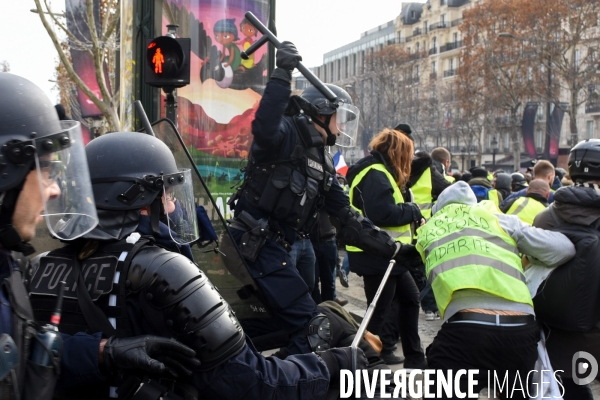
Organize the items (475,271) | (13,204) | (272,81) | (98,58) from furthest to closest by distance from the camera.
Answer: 1. (98,58)
2. (272,81)
3. (475,271)
4. (13,204)

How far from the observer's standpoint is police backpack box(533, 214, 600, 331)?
13.1 feet

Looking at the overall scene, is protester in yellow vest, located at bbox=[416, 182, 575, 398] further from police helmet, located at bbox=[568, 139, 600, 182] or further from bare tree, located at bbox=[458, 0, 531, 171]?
bare tree, located at bbox=[458, 0, 531, 171]

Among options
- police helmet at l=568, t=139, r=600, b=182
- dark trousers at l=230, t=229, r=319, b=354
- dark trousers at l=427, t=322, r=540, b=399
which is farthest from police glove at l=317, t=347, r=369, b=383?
police helmet at l=568, t=139, r=600, b=182

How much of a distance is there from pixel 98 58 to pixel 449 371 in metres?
13.6

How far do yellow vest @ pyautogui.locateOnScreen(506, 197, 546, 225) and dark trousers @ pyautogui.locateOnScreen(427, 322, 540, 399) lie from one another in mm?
3256

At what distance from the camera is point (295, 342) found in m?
3.69

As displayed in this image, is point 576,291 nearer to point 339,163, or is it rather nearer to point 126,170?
point 126,170

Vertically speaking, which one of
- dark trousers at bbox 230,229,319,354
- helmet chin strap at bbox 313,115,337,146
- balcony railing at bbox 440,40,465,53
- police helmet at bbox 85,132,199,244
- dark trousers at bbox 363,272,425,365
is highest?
balcony railing at bbox 440,40,465,53

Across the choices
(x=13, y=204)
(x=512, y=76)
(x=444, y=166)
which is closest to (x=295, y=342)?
(x=13, y=204)

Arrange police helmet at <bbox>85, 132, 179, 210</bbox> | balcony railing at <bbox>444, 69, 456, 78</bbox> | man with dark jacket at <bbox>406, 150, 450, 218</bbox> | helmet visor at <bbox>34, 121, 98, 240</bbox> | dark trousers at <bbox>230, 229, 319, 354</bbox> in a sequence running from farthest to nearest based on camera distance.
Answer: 1. balcony railing at <bbox>444, 69, 456, 78</bbox>
2. man with dark jacket at <bbox>406, 150, 450, 218</bbox>
3. dark trousers at <bbox>230, 229, 319, 354</bbox>
4. police helmet at <bbox>85, 132, 179, 210</bbox>
5. helmet visor at <bbox>34, 121, 98, 240</bbox>

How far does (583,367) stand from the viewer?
13.3 feet

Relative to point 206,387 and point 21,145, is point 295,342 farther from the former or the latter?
point 21,145

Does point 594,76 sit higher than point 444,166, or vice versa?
point 594,76

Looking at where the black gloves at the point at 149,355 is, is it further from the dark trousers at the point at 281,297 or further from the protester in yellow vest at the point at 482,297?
the protester in yellow vest at the point at 482,297
